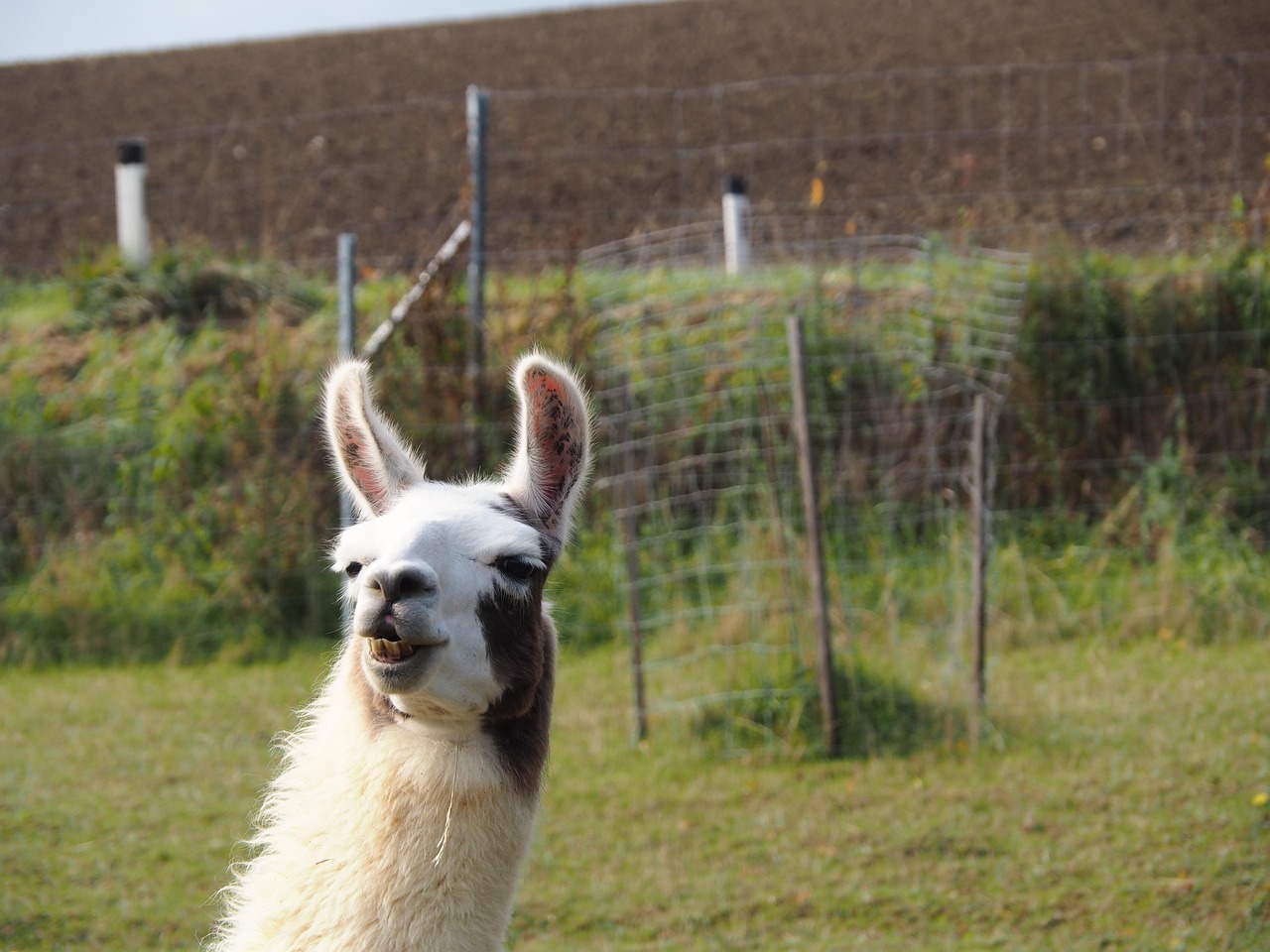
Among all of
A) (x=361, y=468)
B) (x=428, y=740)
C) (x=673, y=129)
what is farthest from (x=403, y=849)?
(x=673, y=129)

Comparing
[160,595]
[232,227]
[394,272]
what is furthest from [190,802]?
[232,227]

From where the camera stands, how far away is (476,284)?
347 inches

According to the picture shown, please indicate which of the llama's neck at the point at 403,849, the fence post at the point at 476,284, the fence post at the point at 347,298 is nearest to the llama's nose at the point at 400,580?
the llama's neck at the point at 403,849

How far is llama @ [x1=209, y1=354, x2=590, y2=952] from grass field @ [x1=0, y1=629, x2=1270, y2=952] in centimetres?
207

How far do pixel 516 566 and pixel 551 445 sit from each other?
0.34 metres

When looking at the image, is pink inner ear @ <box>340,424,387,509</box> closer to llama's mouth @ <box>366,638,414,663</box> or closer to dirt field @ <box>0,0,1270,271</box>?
llama's mouth @ <box>366,638,414,663</box>

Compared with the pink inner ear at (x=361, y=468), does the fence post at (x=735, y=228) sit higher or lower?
higher

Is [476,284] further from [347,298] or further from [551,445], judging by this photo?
[551,445]

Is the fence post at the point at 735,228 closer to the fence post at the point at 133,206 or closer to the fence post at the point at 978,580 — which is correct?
the fence post at the point at 978,580

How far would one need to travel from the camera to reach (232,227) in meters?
15.8

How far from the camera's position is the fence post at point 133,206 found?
1165cm

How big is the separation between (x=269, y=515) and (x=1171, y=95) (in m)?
12.0

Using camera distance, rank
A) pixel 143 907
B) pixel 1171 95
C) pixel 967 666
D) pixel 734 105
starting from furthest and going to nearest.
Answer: pixel 734 105 < pixel 1171 95 < pixel 967 666 < pixel 143 907

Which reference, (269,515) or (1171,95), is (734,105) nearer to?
(1171,95)
